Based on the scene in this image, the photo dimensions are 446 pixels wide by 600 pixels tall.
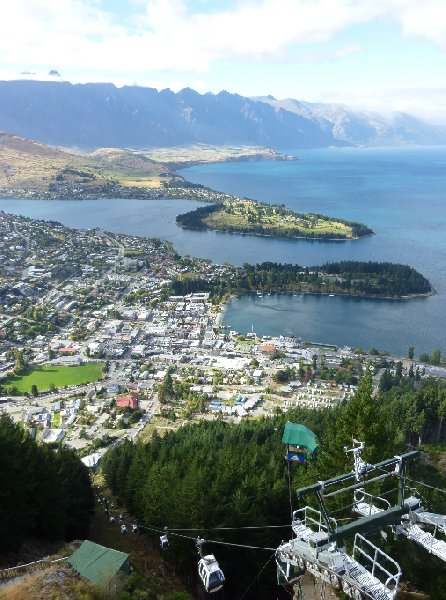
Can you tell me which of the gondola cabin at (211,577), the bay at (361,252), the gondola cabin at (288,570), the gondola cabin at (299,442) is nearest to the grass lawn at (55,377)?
the bay at (361,252)

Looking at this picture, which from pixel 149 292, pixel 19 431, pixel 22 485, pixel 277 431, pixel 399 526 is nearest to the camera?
pixel 399 526

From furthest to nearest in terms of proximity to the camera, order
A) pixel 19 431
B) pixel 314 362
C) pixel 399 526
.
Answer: pixel 314 362 < pixel 19 431 < pixel 399 526

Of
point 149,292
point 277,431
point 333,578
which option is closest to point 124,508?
point 277,431

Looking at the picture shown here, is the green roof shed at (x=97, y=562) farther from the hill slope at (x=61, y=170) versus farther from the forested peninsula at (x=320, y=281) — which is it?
the hill slope at (x=61, y=170)

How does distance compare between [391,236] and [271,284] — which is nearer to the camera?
[271,284]

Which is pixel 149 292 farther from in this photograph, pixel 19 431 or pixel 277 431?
pixel 19 431

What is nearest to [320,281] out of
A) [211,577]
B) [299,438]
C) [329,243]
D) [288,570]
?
[329,243]

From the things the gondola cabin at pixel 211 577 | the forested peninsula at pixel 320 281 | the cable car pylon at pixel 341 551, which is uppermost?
the cable car pylon at pixel 341 551
